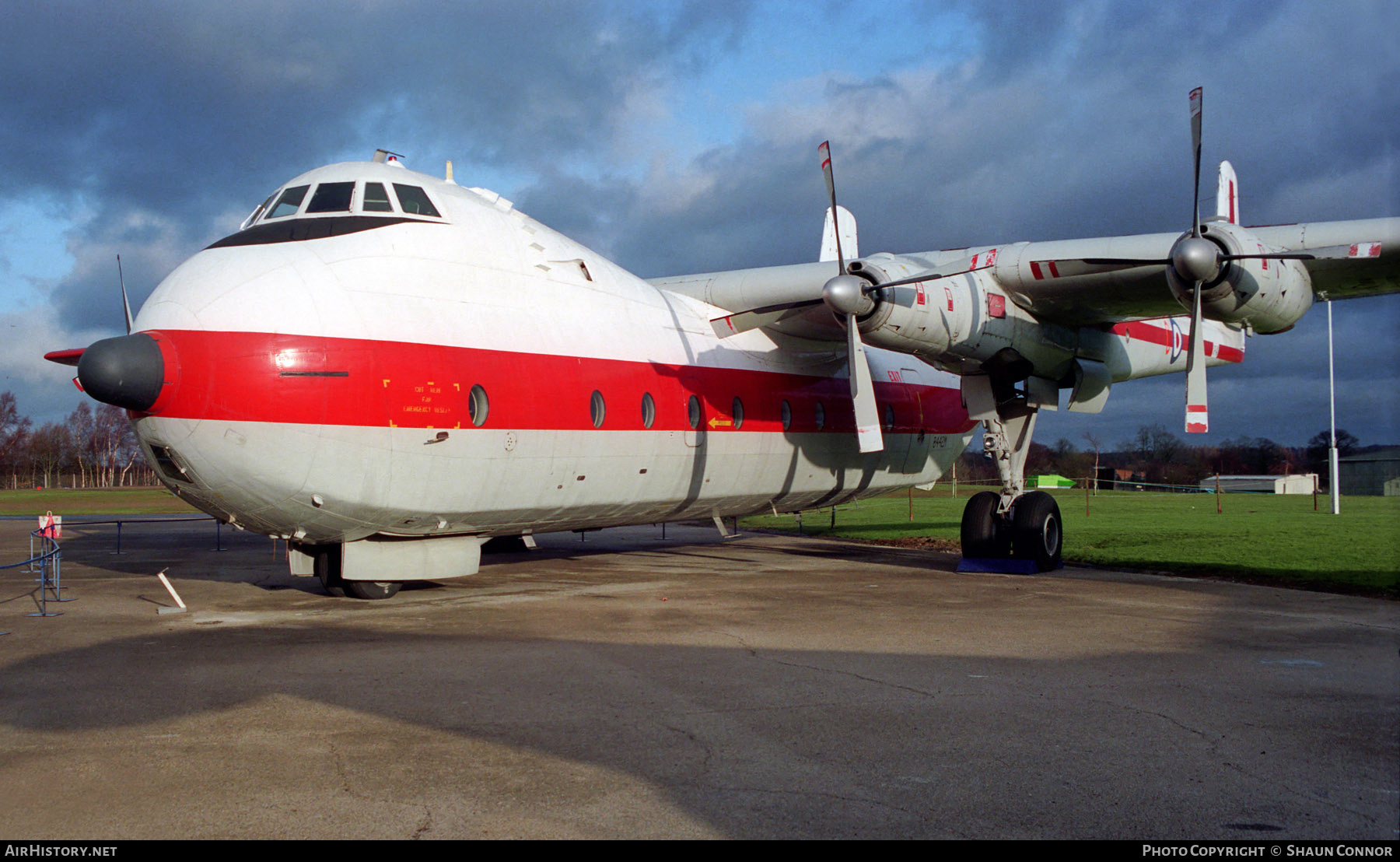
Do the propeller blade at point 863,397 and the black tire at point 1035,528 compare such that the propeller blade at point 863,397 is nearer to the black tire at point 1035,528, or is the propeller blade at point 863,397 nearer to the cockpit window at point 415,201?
the black tire at point 1035,528

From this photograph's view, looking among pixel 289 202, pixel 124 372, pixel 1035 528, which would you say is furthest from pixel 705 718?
pixel 1035 528

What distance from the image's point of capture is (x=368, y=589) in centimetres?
1179

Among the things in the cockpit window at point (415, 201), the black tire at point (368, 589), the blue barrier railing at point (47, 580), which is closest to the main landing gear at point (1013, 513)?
the black tire at point (368, 589)

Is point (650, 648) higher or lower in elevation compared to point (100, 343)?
lower

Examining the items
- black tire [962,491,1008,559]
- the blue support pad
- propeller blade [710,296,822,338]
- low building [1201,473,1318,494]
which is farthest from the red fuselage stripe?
low building [1201,473,1318,494]

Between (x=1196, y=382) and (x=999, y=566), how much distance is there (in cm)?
446

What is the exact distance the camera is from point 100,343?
29.1 feet

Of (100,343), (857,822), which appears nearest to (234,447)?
(100,343)

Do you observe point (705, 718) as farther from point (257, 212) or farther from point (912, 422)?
point (912, 422)

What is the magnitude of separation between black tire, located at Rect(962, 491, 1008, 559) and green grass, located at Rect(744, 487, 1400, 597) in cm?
246

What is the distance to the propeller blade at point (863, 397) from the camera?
44.0 ft

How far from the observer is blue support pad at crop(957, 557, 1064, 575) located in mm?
15492
